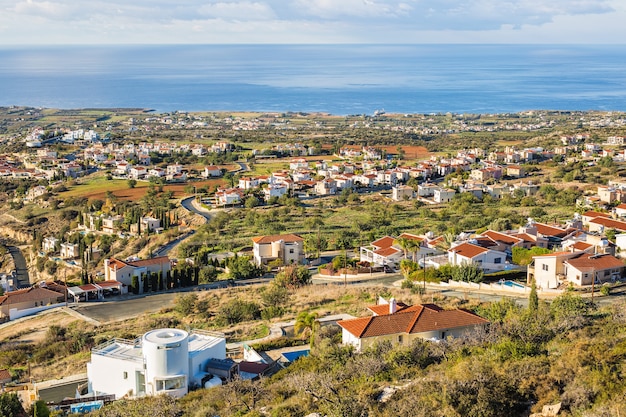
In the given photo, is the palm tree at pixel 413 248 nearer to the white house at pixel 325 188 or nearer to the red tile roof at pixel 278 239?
the red tile roof at pixel 278 239

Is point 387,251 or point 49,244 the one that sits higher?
point 387,251

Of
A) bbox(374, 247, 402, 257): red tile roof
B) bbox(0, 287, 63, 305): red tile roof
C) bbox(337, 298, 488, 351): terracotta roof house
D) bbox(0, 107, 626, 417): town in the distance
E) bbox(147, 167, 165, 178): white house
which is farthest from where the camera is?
bbox(147, 167, 165, 178): white house

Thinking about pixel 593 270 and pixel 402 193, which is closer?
pixel 593 270

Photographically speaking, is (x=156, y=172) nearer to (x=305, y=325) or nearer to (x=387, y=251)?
(x=387, y=251)

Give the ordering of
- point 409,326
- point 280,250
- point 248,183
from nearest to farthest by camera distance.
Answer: point 409,326 → point 280,250 → point 248,183

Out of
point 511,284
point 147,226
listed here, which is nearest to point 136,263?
point 147,226

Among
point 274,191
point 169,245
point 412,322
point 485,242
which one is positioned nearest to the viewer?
point 412,322

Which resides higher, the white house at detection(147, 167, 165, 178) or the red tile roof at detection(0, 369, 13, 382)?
the white house at detection(147, 167, 165, 178)

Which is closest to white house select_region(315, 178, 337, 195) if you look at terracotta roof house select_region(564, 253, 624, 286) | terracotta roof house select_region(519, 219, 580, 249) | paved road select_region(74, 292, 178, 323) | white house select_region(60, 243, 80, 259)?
white house select_region(60, 243, 80, 259)

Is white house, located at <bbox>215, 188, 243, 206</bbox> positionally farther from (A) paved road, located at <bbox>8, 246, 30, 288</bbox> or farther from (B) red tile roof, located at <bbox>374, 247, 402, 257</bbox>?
(B) red tile roof, located at <bbox>374, 247, 402, 257</bbox>
